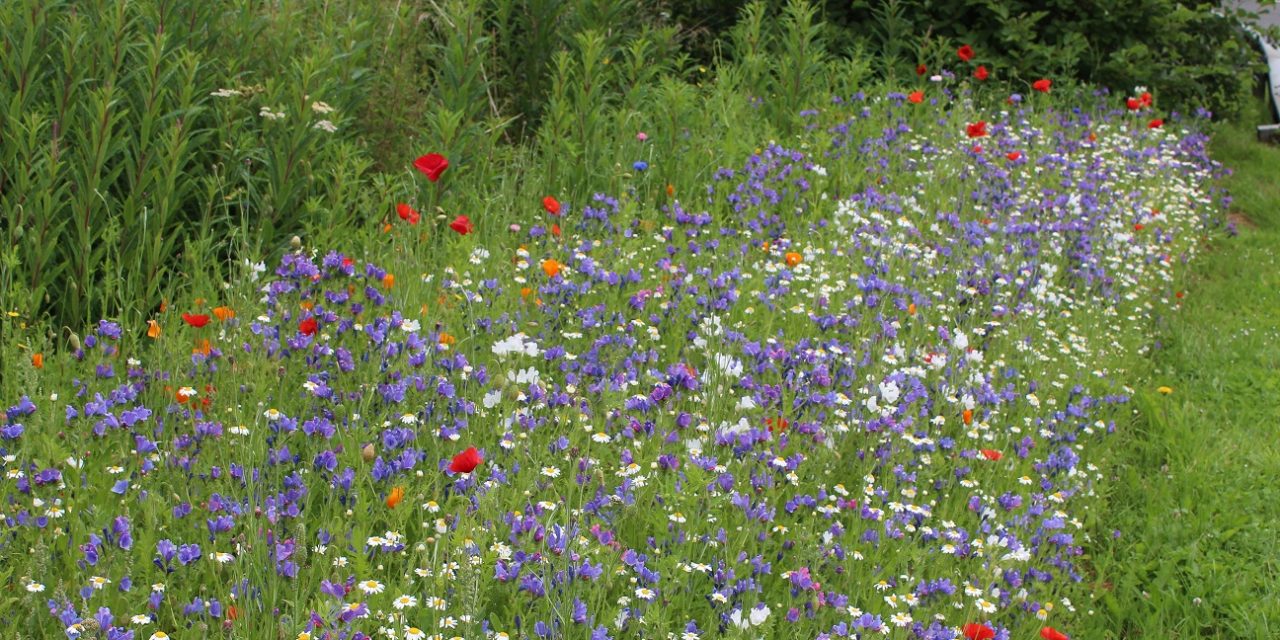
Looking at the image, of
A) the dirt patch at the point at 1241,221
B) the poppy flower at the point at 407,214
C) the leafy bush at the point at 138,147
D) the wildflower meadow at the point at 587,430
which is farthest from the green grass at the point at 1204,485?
the leafy bush at the point at 138,147

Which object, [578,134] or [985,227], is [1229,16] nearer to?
[985,227]

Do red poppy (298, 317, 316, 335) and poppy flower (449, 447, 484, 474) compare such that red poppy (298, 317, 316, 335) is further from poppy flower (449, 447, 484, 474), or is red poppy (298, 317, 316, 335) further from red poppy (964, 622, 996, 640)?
red poppy (964, 622, 996, 640)

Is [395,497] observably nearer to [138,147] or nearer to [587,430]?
[587,430]

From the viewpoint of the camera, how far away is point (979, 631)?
2.66m

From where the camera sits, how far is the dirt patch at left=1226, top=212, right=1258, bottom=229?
8609 millimetres

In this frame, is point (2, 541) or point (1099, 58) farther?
point (1099, 58)

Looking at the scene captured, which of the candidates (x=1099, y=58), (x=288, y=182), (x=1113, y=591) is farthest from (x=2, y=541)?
(x=1099, y=58)

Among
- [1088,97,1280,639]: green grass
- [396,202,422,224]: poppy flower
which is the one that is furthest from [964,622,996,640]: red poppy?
[396,202,422,224]: poppy flower

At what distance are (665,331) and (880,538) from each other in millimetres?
1465

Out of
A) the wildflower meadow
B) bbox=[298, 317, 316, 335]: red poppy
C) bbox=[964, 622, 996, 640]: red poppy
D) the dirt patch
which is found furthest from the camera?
the dirt patch

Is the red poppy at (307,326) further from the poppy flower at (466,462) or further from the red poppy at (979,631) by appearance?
the red poppy at (979,631)

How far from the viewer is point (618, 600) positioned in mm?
2764

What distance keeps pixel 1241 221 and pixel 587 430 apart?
7202 millimetres

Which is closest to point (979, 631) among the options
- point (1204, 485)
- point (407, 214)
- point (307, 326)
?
point (307, 326)
